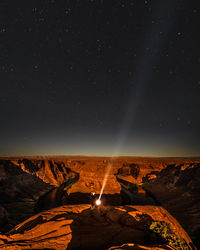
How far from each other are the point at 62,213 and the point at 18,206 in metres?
19.2

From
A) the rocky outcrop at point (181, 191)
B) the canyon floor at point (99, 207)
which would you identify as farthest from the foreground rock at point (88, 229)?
the rocky outcrop at point (181, 191)

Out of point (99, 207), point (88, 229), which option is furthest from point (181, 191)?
point (88, 229)

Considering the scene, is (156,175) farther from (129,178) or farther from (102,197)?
(102,197)

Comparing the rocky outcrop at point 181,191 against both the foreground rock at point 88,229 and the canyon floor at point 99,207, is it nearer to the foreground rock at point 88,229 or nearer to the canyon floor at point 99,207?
the canyon floor at point 99,207

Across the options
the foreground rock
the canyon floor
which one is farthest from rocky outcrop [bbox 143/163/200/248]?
the foreground rock

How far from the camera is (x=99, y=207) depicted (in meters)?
9.88

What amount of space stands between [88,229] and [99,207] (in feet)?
9.55

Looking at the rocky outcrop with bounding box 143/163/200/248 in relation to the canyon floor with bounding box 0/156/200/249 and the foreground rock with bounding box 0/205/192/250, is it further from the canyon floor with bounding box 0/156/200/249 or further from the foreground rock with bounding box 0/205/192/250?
the foreground rock with bounding box 0/205/192/250

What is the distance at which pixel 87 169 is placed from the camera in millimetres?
24625

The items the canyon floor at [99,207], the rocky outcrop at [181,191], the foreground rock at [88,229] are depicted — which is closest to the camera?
the foreground rock at [88,229]

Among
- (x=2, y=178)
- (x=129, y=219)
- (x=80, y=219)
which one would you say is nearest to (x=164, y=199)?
(x=129, y=219)

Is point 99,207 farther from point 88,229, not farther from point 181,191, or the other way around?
point 181,191

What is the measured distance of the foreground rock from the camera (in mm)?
5821

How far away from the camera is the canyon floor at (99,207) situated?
6.37m
